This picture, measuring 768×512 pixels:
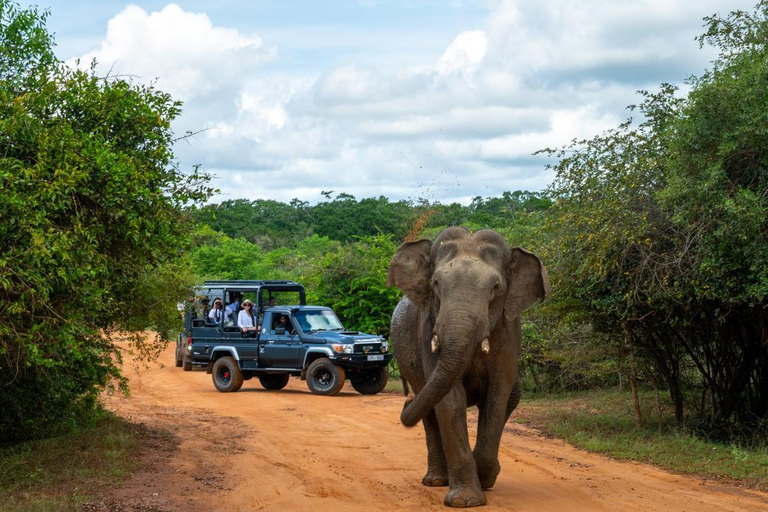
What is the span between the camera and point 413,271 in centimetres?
973

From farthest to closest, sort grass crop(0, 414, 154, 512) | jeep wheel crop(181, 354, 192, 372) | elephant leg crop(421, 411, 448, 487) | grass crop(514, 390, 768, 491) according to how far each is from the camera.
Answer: jeep wheel crop(181, 354, 192, 372), grass crop(514, 390, 768, 491), elephant leg crop(421, 411, 448, 487), grass crop(0, 414, 154, 512)

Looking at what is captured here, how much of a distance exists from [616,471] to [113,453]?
6.07 metres

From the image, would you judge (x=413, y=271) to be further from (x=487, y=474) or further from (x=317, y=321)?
(x=317, y=321)

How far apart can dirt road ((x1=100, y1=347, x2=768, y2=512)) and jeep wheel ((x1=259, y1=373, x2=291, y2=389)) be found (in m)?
5.45

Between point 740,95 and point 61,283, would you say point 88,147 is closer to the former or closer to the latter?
point 61,283

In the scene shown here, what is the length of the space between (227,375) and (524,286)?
14363 millimetres

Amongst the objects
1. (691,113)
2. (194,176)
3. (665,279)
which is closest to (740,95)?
(691,113)

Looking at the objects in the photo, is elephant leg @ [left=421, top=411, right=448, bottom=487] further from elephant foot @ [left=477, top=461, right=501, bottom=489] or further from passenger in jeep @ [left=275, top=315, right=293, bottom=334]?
passenger in jeep @ [left=275, top=315, right=293, bottom=334]

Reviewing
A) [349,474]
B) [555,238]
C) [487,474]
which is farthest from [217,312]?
[487,474]

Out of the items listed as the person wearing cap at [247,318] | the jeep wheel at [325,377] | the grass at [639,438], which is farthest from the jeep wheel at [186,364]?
the grass at [639,438]

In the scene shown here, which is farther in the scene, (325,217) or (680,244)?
(325,217)

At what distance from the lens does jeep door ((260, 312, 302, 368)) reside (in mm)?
21906

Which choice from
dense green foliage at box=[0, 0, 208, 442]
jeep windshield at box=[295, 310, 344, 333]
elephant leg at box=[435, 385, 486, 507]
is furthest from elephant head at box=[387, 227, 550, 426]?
jeep windshield at box=[295, 310, 344, 333]

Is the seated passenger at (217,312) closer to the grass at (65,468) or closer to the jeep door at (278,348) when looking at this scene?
the jeep door at (278,348)
